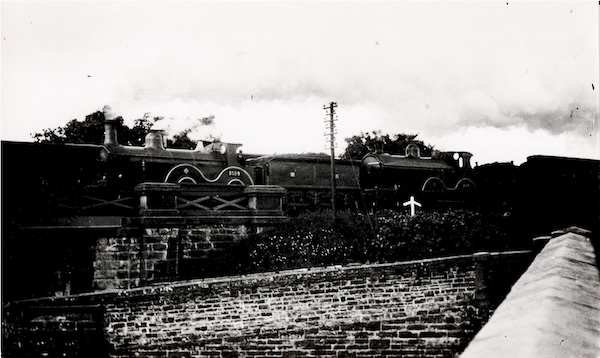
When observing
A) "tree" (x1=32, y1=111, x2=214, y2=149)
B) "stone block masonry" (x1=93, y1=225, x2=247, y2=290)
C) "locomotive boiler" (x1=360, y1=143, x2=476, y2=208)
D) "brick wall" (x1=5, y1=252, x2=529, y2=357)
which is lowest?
"brick wall" (x1=5, y1=252, x2=529, y2=357)

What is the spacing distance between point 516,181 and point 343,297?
12143 millimetres

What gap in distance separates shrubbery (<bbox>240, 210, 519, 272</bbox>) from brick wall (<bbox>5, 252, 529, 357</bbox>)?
11.1 ft

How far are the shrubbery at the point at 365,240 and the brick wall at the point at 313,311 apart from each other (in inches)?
133

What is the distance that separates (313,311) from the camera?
8648mm

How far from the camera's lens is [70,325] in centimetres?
918

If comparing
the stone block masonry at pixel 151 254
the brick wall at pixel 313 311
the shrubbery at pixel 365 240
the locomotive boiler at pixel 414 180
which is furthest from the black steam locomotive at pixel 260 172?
the brick wall at pixel 313 311

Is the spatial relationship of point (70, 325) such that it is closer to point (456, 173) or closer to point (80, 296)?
point (80, 296)

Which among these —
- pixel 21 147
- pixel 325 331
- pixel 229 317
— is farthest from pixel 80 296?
pixel 21 147

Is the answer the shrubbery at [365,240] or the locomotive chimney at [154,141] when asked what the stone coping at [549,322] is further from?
the locomotive chimney at [154,141]

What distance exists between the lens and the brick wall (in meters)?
8.33

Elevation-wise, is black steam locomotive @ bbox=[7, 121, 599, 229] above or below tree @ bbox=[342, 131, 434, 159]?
below

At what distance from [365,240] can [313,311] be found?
13.3ft

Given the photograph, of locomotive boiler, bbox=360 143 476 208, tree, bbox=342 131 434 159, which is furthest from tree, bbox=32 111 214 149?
tree, bbox=342 131 434 159

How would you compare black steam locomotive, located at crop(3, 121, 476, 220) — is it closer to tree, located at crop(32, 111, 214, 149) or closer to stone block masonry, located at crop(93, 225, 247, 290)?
stone block masonry, located at crop(93, 225, 247, 290)
